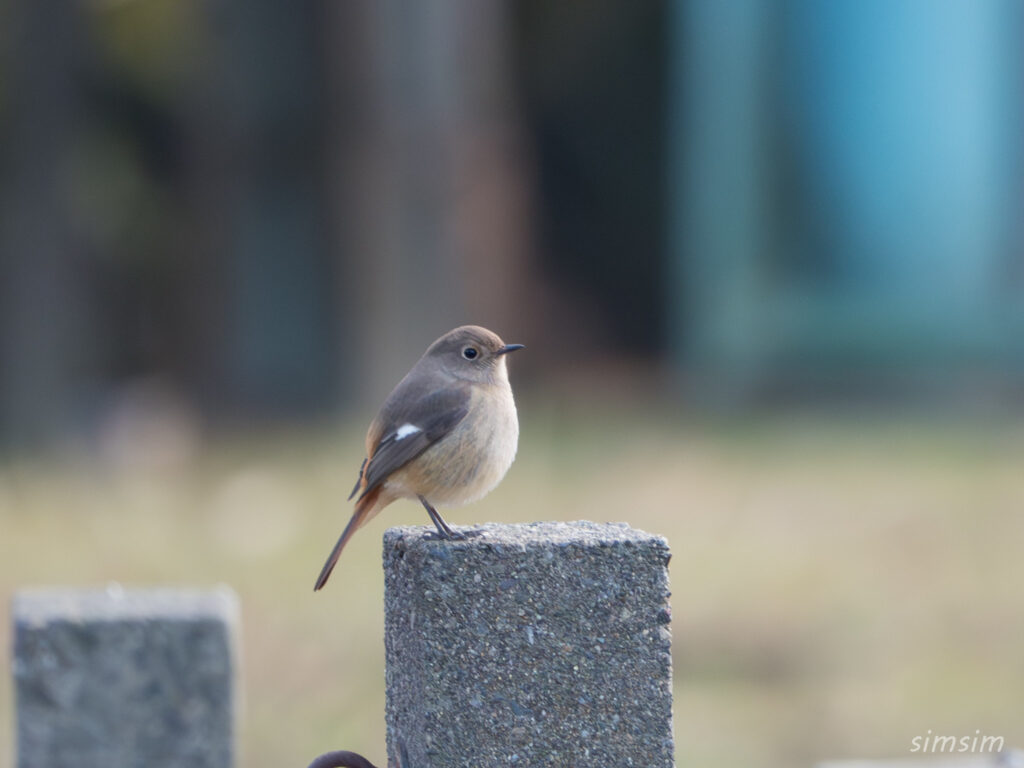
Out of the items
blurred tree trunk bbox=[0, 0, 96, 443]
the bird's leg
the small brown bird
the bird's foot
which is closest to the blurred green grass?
blurred tree trunk bbox=[0, 0, 96, 443]

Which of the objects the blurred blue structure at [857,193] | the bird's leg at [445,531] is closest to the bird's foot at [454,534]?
the bird's leg at [445,531]

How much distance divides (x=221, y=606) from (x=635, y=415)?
29.9ft

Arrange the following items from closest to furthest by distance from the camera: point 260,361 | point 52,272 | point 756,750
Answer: point 756,750
point 52,272
point 260,361

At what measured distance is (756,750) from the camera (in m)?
5.69

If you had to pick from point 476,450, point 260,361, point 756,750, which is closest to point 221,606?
point 476,450

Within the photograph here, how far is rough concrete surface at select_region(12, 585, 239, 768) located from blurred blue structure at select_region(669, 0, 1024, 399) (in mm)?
10089

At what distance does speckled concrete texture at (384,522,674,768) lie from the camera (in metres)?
2.50

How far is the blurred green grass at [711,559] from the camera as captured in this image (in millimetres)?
6000

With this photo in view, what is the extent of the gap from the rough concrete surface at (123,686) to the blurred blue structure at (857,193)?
1009cm

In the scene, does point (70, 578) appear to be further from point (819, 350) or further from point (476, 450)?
point (819, 350)

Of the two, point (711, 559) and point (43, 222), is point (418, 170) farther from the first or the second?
point (711, 559)

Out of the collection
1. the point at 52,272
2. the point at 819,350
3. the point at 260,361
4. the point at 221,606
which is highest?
the point at 221,606

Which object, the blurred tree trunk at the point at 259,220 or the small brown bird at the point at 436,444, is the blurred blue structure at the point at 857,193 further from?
the small brown bird at the point at 436,444

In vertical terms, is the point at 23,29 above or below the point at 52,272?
above
